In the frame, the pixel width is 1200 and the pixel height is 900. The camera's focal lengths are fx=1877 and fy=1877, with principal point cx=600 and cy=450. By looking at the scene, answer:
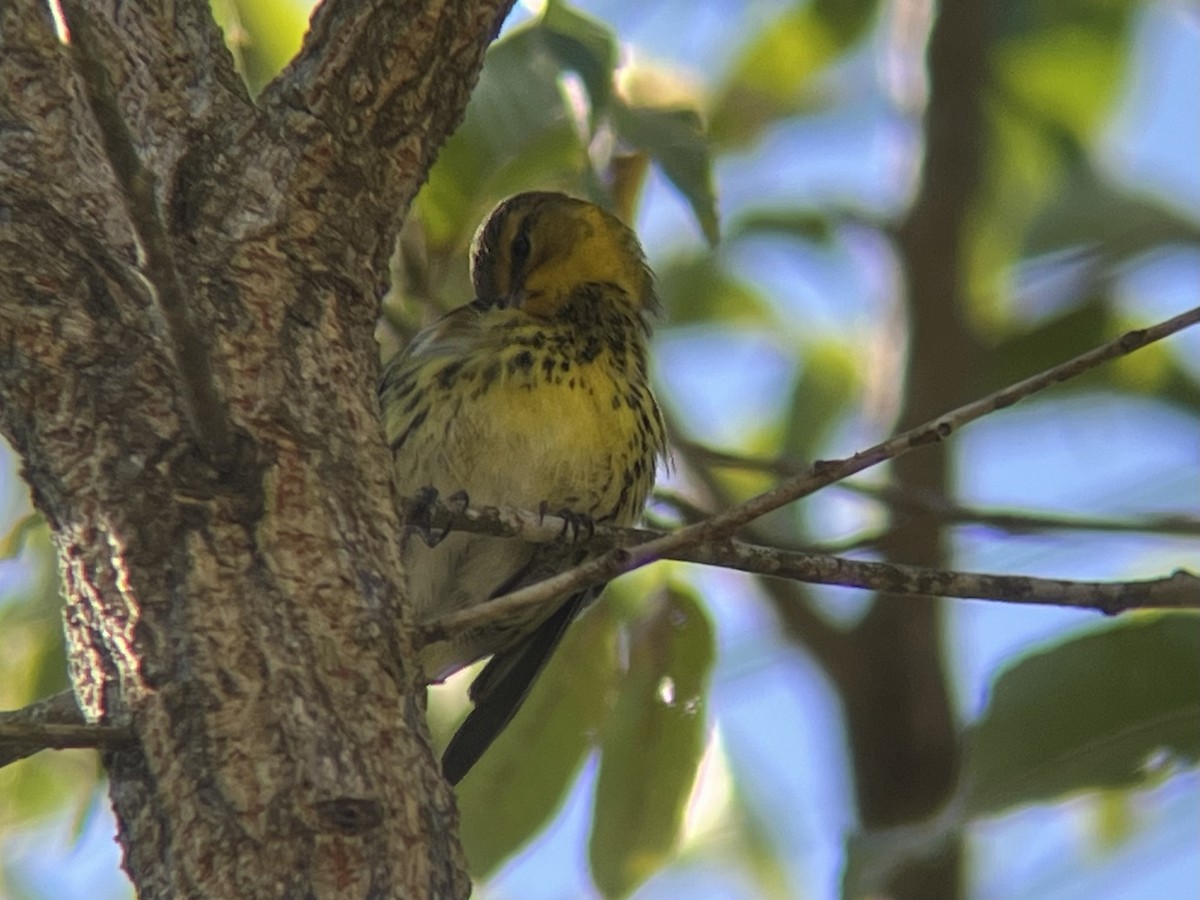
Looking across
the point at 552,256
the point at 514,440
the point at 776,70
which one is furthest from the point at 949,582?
the point at 776,70

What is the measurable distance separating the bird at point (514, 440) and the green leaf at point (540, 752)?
1.3 inches

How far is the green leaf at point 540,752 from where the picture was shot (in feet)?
8.01

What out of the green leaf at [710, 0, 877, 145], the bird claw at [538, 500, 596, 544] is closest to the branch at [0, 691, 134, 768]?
the bird claw at [538, 500, 596, 544]

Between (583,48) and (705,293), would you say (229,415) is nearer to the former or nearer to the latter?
(583,48)

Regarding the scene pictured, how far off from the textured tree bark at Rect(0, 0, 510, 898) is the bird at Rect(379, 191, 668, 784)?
84 centimetres

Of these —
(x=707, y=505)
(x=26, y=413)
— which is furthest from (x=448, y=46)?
(x=707, y=505)

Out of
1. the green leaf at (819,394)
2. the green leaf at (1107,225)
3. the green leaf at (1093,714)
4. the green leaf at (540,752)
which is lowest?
the green leaf at (1093,714)

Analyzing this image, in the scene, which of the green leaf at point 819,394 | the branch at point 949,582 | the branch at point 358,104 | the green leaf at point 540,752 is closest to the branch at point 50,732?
the branch at point 949,582

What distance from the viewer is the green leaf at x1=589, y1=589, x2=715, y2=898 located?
2.43 metres

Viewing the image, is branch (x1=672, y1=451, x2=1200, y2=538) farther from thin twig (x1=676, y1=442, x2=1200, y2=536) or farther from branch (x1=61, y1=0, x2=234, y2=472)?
branch (x1=61, y1=0, x2=234, y2=472)

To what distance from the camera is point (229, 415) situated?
1.59m

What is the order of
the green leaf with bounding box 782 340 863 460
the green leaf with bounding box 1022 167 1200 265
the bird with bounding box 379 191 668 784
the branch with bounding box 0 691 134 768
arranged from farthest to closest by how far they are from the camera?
the green leaf with bounding box 782 340 863 460 < the green leaf with bounding box 1022 167 1200 265 < the bird with bounding box 379 191 668 784 < the branch with bounding box 0 691 134 768

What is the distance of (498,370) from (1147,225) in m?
1.38

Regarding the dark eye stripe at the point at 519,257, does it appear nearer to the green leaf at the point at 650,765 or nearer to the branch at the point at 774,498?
the green leaf at the point at 650,765
